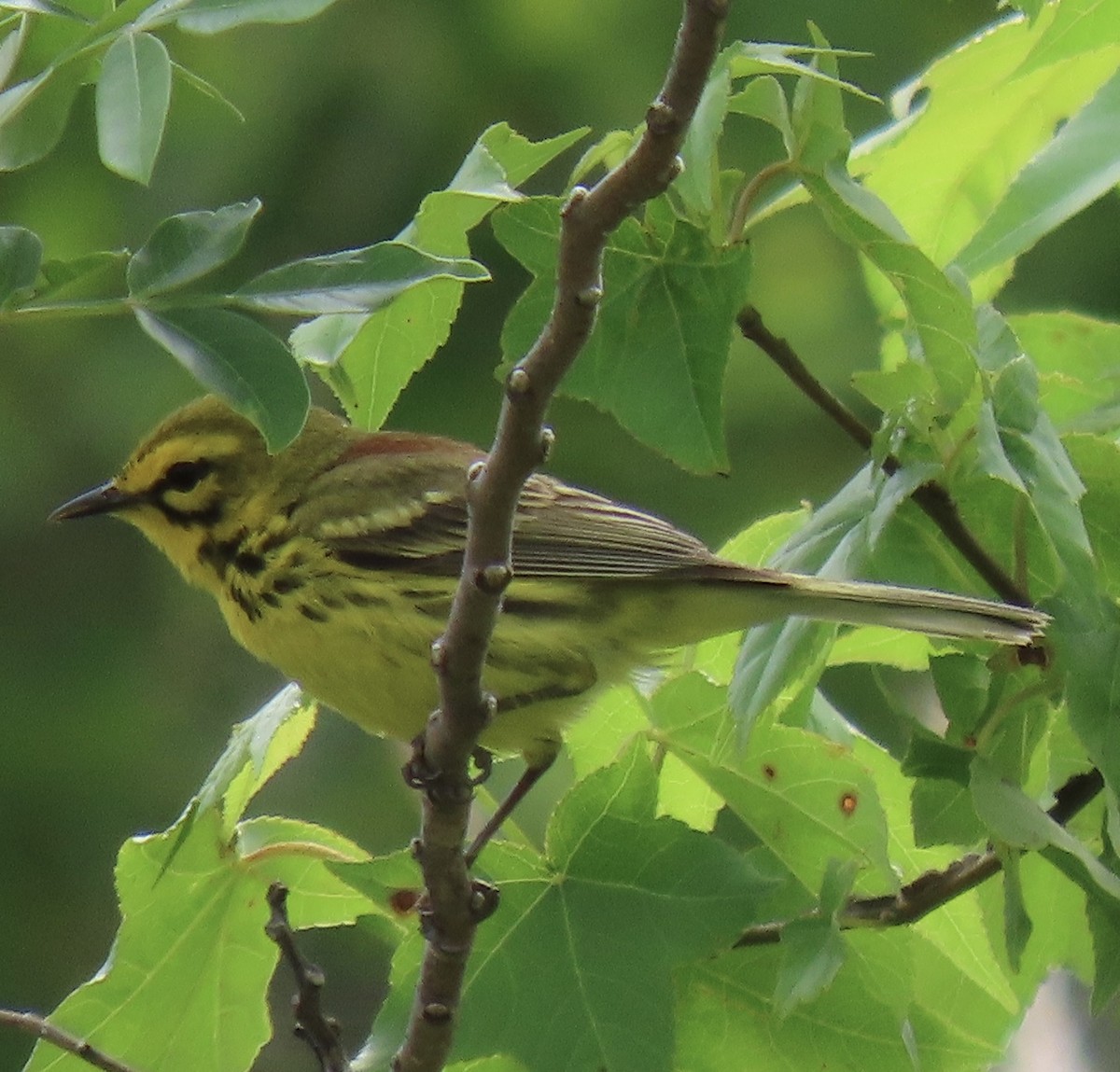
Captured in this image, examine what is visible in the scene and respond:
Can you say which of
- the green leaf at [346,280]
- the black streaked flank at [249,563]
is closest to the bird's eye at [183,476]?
the black streaked flank at [249,563]

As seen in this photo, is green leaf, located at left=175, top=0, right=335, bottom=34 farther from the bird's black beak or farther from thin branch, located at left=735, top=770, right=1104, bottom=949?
the bird's black beak

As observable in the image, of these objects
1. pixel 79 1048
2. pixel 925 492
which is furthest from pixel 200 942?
pixel 925 492

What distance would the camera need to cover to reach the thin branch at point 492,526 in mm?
1658

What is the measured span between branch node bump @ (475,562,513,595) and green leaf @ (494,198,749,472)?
53 centimetres

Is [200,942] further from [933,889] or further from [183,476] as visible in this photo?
[183,476]

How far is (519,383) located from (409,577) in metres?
1.64

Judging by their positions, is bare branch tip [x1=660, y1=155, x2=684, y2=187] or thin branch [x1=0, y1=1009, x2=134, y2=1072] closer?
bare branch tip [x1=660, y1=155, x2=684, y2=187]

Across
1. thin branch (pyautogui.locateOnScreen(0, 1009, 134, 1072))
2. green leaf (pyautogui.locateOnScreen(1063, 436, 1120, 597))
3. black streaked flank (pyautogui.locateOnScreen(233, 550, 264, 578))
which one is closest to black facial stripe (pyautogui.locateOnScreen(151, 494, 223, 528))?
black streaked flank (pyautogui.locateOnScreen(233, 550, 264, 578))

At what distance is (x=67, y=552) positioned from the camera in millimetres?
7531

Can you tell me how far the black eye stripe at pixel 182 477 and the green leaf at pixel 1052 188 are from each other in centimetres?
182

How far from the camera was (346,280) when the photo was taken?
2.10m

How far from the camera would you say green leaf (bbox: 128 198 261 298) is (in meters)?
2.09

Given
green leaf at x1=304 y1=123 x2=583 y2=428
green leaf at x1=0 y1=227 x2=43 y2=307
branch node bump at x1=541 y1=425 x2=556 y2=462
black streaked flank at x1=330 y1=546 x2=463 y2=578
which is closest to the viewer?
branch node bump at x1=541 y1=425 x2=556 y2=462

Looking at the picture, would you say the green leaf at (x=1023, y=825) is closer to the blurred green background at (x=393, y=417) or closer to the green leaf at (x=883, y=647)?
the green leaf at (x=883, y=647)
